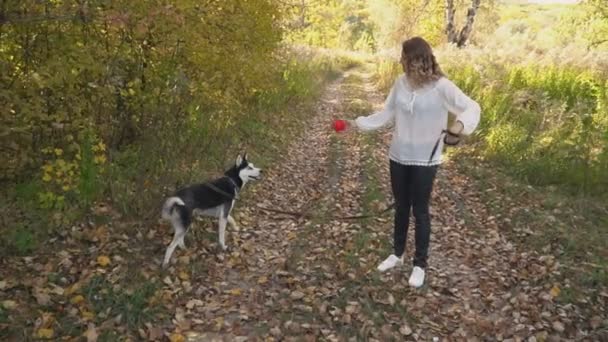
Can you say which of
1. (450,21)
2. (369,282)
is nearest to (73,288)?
(369,282)

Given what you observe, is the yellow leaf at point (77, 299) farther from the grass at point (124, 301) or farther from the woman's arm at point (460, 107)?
the woman's arm at point (460, 107)

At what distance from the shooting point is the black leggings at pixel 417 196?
185 inches

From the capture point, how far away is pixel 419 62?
436 cm

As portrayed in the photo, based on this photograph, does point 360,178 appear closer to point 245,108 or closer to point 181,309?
point 245,108

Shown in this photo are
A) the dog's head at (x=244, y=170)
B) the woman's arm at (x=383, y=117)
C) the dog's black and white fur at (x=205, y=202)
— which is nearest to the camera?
the woman's arm at (x=383, y=117)

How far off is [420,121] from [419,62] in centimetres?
59

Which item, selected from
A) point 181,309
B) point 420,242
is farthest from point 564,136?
point 181,309

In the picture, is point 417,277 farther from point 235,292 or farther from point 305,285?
point 235,292

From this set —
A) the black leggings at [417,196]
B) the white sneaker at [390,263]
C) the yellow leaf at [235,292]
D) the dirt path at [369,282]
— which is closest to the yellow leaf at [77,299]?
the dirt path at [369,282]

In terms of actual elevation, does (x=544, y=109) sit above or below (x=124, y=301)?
above

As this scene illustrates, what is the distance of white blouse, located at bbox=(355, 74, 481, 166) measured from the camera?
4.39 meters

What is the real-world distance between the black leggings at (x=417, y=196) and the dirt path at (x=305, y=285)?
0.58 meters

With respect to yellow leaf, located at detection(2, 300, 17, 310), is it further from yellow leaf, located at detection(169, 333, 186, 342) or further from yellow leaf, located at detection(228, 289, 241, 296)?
yellow leaf, located at detection(228, 289, 241, 296)

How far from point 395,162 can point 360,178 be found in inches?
162
